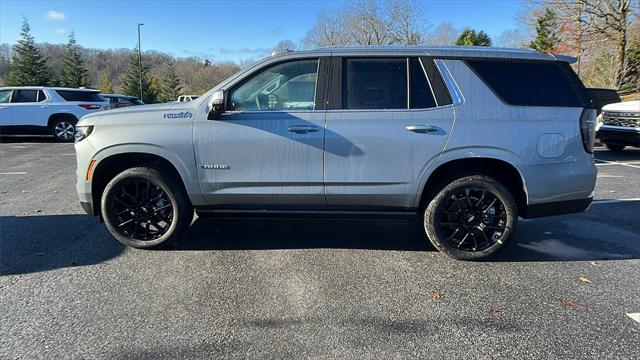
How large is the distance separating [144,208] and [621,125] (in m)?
11.4

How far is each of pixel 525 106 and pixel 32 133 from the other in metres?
15.1

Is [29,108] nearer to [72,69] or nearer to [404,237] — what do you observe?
[404,237]

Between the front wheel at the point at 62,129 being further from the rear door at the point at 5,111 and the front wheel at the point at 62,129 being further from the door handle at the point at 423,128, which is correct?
the door handle at the point at 423,128

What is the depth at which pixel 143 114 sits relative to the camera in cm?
413

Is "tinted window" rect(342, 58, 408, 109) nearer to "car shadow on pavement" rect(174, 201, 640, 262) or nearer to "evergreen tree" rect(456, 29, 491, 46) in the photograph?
"car shadow on pavement" rect(174, 201, 640, 262)

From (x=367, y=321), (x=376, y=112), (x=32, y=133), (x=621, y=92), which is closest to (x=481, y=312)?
(x=367, y=321)

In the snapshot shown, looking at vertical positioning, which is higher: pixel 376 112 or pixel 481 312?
pixel 376 112

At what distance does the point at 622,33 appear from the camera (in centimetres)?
2480

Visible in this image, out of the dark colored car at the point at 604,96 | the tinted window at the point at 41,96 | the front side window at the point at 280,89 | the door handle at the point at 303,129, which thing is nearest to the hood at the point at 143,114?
the front side window at the point at 280,89

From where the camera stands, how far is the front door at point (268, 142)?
3967 mm

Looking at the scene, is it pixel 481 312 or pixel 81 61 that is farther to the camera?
pixel 81 61

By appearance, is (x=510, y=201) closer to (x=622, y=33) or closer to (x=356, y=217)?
(x=356, y=217)

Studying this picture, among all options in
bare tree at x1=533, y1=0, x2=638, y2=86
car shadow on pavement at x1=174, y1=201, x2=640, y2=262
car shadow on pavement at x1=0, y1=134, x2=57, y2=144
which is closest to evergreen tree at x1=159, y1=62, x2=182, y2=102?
car shadow on pavement at x1=0, y1=134, x2=57, y2=144

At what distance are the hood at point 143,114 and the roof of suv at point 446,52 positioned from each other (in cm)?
98
